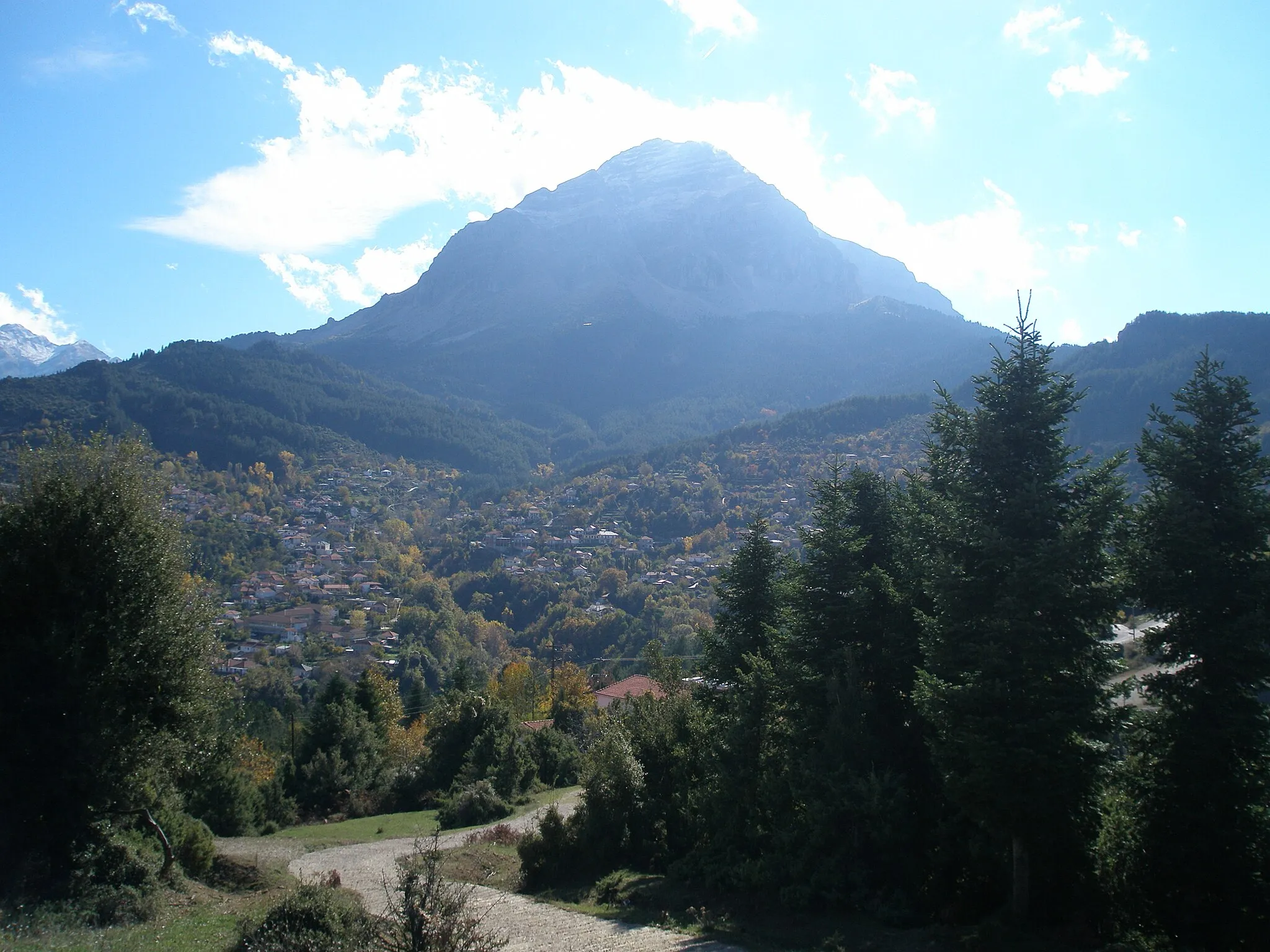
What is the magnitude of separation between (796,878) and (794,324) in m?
188

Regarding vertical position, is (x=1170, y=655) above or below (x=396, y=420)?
below

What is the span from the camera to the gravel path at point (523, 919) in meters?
11.1

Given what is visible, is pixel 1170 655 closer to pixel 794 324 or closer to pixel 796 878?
pixel 796 878

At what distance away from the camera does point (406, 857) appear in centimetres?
772

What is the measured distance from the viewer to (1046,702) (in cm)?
977

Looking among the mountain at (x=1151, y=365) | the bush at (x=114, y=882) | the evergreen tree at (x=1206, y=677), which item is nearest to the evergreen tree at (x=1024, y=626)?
the evergreen tree at (x=1206, y=677)

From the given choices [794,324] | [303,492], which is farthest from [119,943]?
[794,324]

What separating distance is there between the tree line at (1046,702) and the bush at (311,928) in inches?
280

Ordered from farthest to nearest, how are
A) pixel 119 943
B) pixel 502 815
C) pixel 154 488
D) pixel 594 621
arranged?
pixel 594 621 → pixel 502 815 → pixel 154 488 → pixel 119 943

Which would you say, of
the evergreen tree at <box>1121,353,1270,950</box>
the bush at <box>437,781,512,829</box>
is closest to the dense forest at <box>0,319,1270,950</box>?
the evergreen tree at <box>1121,353,1270,950</box>

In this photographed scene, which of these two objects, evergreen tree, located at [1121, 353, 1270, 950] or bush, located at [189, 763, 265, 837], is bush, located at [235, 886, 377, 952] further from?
bush, located at [189, 763, 265, 837]

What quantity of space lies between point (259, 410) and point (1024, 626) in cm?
14214

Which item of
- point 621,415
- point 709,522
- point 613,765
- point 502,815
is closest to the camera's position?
point 613,765

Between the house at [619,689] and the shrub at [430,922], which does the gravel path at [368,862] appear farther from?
the house at [619,689]
